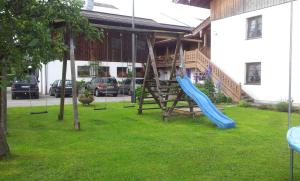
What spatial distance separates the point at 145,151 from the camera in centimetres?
745

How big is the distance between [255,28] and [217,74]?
3800mm

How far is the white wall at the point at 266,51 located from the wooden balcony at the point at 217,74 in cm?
72

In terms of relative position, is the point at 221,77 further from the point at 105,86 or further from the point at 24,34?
the point at 24,34

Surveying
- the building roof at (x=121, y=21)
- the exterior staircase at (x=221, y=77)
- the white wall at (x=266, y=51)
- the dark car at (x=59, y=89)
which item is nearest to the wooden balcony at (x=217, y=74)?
the exterior staircase at (x=221, y=77)

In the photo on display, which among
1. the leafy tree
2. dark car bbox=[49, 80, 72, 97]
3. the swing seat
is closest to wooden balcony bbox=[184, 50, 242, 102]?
dark car bbox=[49, 80, 72, 97]

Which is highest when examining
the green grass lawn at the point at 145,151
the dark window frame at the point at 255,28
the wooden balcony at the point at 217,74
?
the dark window frame at the point at 255,28

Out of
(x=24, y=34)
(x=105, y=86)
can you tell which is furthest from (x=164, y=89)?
(x=105, y=86)

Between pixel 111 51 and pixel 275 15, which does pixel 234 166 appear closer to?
pixel 275 15

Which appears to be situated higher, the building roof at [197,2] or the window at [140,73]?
the building roof at [197,2]

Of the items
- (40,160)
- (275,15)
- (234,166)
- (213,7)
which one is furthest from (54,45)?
(213,7)

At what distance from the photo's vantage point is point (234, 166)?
6.24m

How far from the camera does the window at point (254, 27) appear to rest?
68.3 ft

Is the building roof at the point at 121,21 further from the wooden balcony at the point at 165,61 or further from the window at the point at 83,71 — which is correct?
the window at the point at 83,71

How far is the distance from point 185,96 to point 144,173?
27.2 ft
